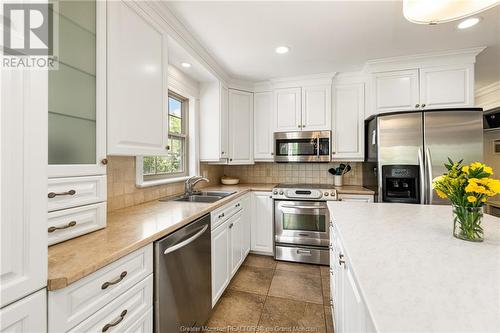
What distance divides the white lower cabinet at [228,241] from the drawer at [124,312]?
2.51ft

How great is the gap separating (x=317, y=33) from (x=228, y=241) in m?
2.13

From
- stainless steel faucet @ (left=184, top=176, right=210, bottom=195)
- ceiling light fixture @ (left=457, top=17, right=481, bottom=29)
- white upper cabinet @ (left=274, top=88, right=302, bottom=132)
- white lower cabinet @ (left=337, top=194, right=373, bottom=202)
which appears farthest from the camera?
white upper cabinet @ (left=274, top=88, right=302, bottom=132)

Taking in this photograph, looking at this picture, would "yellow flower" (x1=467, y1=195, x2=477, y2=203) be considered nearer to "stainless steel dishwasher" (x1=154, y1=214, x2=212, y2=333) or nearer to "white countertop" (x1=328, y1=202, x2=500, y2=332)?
"white countertop" (x1=328, y1=202, x2=500, y2=332)

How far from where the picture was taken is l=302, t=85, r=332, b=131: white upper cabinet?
2.99 metres

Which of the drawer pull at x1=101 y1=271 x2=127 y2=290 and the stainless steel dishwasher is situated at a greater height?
the drawer pull at x1=101 y1=271 x2=127 y2=290

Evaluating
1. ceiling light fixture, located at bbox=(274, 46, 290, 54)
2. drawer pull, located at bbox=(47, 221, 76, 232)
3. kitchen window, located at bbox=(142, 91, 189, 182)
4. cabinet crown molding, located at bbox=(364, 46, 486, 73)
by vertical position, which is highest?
ceiling light fixture, located at bbox=(274, 46, 290, 54)

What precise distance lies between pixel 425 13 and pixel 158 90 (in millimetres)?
1632

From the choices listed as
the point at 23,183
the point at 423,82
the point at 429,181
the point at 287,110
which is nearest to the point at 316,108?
the point at 287,110

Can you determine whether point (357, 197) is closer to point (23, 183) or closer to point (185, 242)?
point (185, 242)

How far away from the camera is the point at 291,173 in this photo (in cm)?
353

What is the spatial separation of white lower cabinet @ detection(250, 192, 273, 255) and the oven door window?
0.74 ft

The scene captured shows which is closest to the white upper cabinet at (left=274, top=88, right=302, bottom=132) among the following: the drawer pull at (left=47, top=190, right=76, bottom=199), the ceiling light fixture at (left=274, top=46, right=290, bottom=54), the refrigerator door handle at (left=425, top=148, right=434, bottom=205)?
the ceiling light fixture at (left=274, top=46, right=290, bottom=54)

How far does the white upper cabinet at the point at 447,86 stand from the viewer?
2.37 meters

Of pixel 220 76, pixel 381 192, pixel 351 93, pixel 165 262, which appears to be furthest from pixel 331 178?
pixel 165 262
